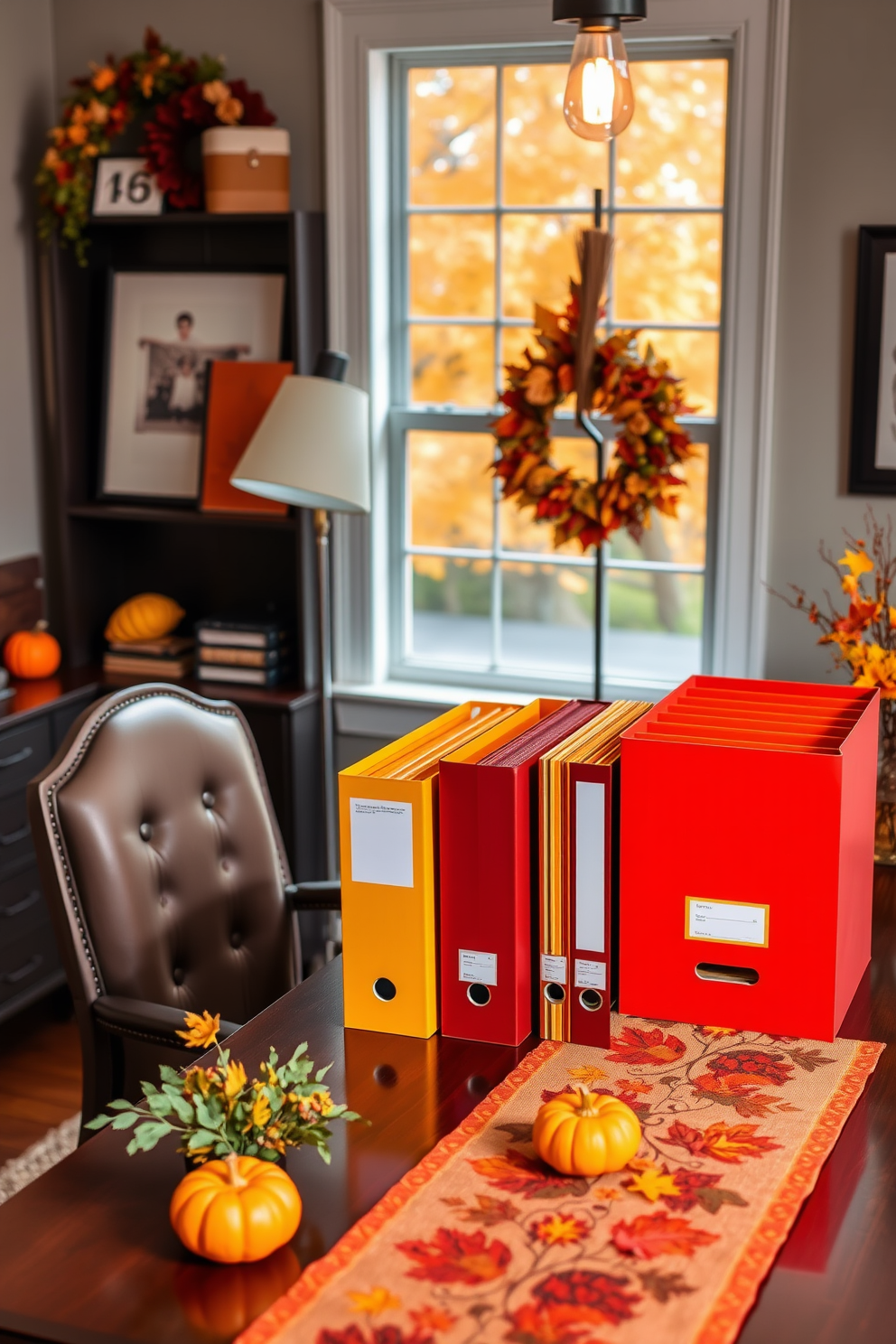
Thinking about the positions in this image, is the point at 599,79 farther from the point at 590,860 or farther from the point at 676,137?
the point at 676,137

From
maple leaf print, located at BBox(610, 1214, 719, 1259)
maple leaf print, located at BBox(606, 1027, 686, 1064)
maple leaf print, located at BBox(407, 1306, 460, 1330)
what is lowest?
maple leaf print, located at BBox(407, 1306, 460, 1330)

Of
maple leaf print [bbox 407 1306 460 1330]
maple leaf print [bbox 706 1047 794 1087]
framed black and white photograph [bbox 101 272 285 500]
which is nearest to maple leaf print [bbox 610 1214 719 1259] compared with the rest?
maple leaf print [bbox 407 1306 460 1330]

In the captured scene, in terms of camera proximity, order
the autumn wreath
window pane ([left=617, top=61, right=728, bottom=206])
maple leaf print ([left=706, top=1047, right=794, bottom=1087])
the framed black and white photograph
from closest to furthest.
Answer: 1. maple leaf print ([left=706, top=1047, right=794, bottom=1087])
2. the autumn wreath
3. window pane ([left=617, top=61, right=728, bottom=206])
4. the framed black and white photograph

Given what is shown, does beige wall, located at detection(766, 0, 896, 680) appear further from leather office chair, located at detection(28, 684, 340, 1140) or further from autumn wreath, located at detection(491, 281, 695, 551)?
leather office chair, located at detection(28, 684, 340, 1140)

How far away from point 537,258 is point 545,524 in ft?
2.08

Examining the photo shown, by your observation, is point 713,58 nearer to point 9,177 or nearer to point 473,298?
point 473,298

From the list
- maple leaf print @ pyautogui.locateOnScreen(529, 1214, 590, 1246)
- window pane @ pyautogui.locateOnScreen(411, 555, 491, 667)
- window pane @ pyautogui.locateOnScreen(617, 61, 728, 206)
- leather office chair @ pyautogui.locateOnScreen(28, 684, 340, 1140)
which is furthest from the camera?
window pane @ pyautogui.locateOnScreen(411, 555, 491, 667)

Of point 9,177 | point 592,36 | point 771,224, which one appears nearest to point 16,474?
point 9,177

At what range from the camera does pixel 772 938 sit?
1.56m

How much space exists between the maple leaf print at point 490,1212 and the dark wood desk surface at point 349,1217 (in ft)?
0.32

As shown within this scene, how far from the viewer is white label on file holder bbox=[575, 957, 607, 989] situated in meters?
1.56

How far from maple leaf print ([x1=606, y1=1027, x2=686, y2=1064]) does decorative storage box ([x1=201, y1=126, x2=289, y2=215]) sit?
233cm

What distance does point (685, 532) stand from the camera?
339 cm

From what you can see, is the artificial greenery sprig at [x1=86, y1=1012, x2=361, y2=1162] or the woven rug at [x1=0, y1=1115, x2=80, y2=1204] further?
the woven rug at [x1=0, y1=1115, x2=80, y2=1204]
